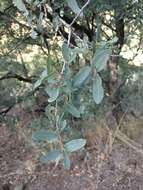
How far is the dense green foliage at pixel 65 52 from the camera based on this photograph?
651 millimetres

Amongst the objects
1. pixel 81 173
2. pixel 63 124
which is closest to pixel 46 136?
pixel 63 124

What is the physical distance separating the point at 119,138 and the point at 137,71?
0.54 m

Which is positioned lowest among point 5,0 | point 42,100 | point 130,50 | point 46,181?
point 46,181

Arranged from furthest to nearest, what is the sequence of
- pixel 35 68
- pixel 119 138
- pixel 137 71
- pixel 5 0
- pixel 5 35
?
pixel 35 68
pixel 119 138
pixel 137 71
pixel 5 35
pixel 5 0

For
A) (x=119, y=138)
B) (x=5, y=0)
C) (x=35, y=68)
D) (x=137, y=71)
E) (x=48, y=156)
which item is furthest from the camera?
(x=35, y=68)

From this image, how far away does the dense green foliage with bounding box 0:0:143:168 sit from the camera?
0.65 meters

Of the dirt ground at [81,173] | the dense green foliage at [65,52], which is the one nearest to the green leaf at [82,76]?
the dense green foliage at [65,52]

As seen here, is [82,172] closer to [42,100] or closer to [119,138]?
[119,138]

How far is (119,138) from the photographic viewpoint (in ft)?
11.3

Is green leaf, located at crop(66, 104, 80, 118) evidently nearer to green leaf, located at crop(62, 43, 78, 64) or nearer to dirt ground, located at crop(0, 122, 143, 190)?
green leaf, located at crop(62, 43, 78, 64)

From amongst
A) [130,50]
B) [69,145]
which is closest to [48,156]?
[69,145]

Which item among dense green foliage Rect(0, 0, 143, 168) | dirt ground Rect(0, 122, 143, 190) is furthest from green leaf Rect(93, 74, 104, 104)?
dirt ground Rect(0, 122, 143, 190)

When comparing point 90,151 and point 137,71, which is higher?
point 137,71

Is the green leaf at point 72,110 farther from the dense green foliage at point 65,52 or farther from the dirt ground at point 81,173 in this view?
the dirt ground at point 81,173
